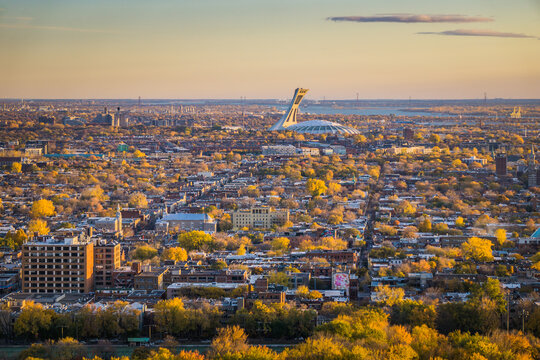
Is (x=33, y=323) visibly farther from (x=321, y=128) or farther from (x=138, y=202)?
(x=321, y=128)

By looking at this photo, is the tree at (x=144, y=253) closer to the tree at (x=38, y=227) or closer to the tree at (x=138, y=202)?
the tree at (x=38, y=227)

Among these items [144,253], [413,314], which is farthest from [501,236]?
[413,314]

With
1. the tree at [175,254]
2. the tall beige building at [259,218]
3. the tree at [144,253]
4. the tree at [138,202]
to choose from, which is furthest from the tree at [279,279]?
the tree at [138,202]

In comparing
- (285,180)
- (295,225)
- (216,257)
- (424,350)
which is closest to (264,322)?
(424,350)

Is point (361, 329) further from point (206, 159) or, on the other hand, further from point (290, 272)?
point (206, 159)

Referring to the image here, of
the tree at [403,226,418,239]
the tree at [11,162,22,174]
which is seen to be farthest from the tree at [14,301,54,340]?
the tree at [11,162,22,174]
